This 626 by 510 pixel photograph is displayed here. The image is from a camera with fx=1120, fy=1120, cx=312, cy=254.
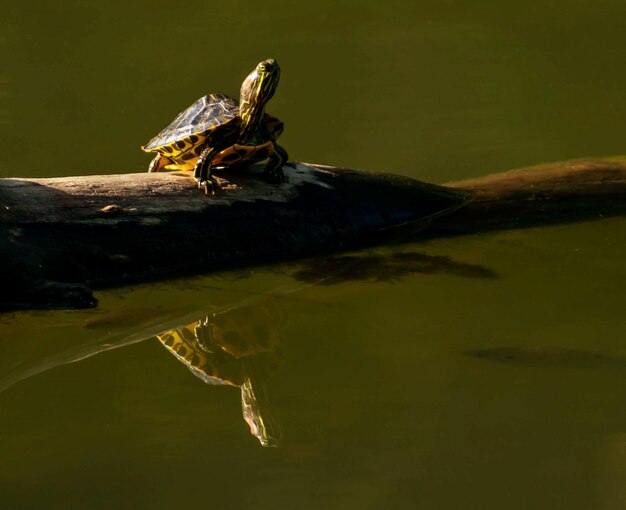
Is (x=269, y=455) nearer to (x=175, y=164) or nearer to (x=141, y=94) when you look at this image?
(x=175, y=164)

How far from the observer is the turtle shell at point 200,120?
167 inches

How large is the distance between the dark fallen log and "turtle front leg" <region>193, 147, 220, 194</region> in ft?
0.13

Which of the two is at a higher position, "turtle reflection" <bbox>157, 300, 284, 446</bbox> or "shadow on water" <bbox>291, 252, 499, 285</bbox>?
"shadow on water" <bbox>291, 252, 499, 285</bbox>

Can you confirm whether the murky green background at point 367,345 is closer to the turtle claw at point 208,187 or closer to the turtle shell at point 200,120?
the turtle claw at point 208,187

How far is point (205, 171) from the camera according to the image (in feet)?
13.7

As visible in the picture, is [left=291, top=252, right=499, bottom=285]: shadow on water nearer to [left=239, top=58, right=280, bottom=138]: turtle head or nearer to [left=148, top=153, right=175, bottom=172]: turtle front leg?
[left=239, top=58, right=280, bottom=138]: turtle head

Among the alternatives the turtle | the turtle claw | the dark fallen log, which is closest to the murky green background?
the dark fallen log

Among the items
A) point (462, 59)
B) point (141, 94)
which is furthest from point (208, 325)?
point (462, 59)

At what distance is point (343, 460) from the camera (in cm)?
270

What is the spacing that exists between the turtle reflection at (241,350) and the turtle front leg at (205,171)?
516 mm

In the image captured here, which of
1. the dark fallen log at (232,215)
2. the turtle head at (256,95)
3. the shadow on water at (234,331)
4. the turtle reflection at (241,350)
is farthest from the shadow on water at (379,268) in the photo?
the turtle head at (256,95)

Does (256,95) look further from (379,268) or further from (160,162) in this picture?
(379,268)

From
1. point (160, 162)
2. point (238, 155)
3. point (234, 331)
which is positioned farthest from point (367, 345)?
point (160, 162)

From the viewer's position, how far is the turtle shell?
4.25 m
